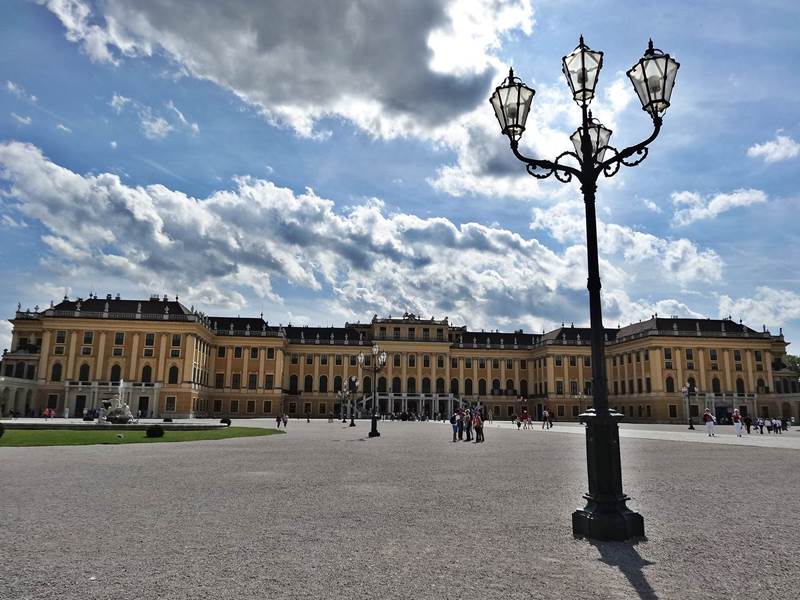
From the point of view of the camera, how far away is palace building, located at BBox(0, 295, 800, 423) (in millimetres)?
68438

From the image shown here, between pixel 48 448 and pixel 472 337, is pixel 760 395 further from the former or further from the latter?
pixel 48 448

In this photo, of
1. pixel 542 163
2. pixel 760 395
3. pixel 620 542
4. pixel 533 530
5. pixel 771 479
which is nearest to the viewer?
pixel 620 542

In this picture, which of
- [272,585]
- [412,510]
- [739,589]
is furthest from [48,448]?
[739,589]

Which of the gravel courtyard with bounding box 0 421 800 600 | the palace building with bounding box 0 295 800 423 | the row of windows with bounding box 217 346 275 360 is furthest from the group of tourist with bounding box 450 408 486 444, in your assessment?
the row of windows with bounding box 217 346 275 360

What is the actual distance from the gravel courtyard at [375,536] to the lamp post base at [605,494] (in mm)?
246

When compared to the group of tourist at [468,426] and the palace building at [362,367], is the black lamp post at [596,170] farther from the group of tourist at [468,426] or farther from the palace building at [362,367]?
the palace building at [362,367]

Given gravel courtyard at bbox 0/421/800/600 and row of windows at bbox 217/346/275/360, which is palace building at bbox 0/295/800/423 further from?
gravel courtyard at bbox 0/421/800/600

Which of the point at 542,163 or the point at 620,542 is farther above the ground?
the point at 542,163

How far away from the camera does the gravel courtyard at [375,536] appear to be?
5008mm

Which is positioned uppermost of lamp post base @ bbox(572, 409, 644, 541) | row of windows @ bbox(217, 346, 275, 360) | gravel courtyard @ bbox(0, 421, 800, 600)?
row of windows @ bbox(217, 346, 275, 360)

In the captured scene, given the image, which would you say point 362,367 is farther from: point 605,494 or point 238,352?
point 605,494

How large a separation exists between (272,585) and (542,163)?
6141mm

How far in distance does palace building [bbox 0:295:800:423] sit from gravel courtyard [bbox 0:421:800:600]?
54429 mm

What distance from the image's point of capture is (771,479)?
12562 mm
